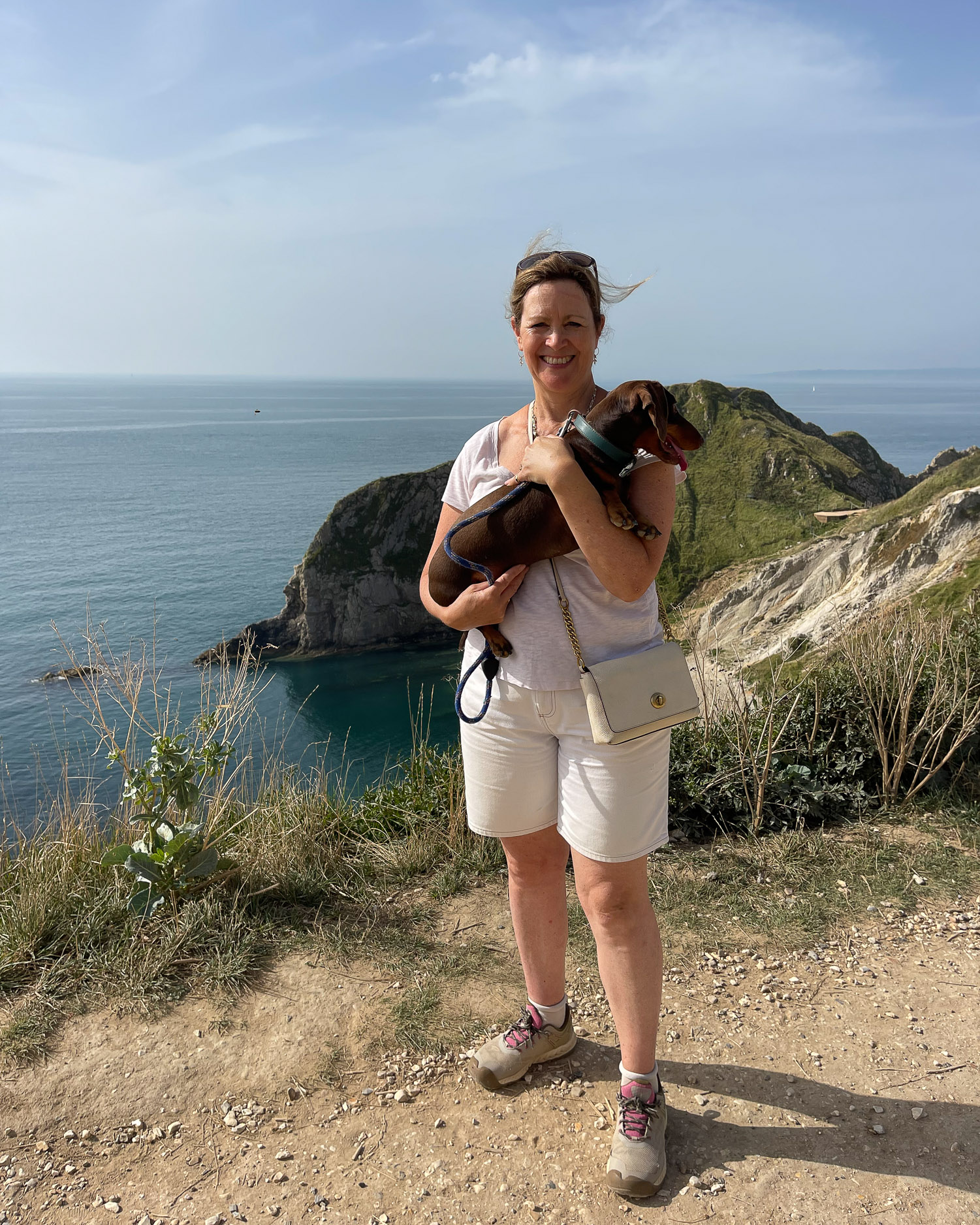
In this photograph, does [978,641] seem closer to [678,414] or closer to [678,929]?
[678,929]

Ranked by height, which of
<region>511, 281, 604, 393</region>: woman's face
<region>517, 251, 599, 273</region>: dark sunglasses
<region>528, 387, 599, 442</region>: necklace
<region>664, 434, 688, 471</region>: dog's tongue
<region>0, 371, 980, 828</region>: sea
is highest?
<region>517, 251, 599, 273</region>: dark sunglasses

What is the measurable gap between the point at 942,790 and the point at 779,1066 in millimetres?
2342

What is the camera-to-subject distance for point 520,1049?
262 centimetres

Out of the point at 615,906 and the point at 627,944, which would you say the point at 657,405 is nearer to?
the point at 615,906

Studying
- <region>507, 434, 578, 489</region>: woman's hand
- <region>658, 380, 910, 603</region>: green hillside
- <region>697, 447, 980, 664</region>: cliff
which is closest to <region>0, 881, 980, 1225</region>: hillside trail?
<region>507, 434, 578, 489</region>: woman's hand

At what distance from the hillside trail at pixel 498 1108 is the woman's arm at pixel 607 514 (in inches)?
65.8

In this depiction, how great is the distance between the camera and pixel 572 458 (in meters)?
1.97

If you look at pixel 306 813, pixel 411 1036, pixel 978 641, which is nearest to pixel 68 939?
pixel 306 813

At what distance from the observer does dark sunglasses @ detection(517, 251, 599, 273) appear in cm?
218

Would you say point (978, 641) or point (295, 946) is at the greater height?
point (978, 641)

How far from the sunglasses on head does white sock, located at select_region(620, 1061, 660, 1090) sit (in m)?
2.27

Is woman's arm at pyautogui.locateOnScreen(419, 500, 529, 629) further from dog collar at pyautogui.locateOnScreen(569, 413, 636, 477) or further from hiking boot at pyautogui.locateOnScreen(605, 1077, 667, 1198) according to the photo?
hiking boot at pyautogui.locateOnScreen(605, 1077, 667, 1198)

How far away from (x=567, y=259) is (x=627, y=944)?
1.88m

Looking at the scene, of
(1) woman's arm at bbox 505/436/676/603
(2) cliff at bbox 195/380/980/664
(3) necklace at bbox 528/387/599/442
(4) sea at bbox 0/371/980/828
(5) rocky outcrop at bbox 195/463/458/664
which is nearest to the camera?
(1) woman's arm at bbox 505/436/676/603
